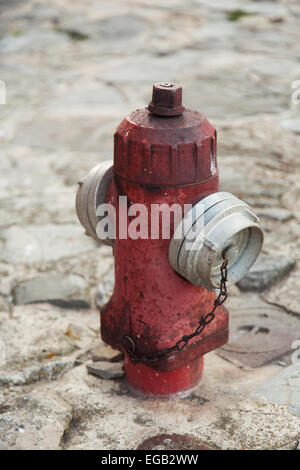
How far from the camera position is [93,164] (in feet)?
13.5

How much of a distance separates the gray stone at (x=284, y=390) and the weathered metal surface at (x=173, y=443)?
308mm

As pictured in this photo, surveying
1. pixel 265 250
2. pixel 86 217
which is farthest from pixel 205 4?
pixel 86 217

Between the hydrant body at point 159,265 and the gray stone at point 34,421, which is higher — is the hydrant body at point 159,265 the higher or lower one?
the higher one

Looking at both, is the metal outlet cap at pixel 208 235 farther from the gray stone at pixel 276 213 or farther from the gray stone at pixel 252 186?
the gray stone at pixel 252 186

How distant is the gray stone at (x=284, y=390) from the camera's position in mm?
2174

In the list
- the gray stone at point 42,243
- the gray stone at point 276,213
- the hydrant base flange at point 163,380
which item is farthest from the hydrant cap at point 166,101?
the gray stone at point 276,213

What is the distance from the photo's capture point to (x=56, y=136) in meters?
4.55

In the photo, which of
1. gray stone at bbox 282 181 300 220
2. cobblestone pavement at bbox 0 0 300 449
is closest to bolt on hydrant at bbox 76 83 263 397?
cobblestone pavement at bbox 0 0 300 449

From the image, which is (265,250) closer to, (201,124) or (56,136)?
(201,124)

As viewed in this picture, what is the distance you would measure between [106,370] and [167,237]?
2.26ft

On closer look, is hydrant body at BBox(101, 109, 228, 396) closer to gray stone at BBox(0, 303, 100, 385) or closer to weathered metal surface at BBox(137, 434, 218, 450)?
weathered metal surface at BBox(137, 434, 218, 450)

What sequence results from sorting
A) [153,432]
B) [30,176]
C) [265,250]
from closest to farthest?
[153,432]
[265,250]
[30,176]

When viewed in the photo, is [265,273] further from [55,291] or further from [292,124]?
[292,124]
